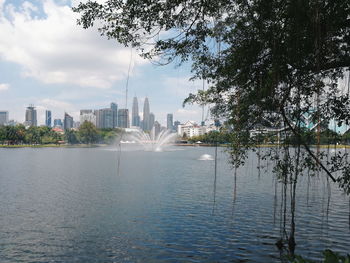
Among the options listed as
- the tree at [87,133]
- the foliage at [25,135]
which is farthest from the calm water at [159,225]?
the tree at [87,133]

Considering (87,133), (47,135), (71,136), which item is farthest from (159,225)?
(71,136)

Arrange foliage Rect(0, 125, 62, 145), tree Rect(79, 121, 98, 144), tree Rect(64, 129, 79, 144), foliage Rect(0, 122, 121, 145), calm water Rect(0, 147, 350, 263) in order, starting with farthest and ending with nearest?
tree Rect(64, 129, 79, 144) → tree Rect(79, 121, 98, 144) → foliage Rect(0, 122, 121, 145) → foliage Rect(0, 125, 62, 145) → calm water Rect(0, 147, 350, 263)

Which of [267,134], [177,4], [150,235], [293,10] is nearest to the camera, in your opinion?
[293,10]

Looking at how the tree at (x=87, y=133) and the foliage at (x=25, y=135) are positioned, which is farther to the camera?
the tree at (x=87, y=133)

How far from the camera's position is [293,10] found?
7.57 m

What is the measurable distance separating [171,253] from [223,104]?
5.77 meters

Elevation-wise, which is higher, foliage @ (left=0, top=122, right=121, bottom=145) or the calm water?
foliage @ (left=0, top=122, right=121, bottom=145)

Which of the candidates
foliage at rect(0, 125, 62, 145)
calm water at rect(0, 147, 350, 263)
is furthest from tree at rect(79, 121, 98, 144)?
calm water at rect(0, 147, 350, 263)

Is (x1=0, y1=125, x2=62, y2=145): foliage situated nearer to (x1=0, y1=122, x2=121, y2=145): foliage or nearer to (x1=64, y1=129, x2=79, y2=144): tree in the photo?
(x1=0, y1=122, x2=121, y2=145): foliage

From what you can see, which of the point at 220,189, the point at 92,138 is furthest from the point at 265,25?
the point at 92,138

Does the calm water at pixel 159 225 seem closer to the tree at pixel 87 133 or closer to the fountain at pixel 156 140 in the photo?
the fountain at pixel 156 140

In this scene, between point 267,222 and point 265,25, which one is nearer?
point 265,25

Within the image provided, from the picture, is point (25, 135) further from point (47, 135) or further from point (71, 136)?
point (71, 136)

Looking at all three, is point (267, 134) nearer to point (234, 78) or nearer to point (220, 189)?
point (234, 78)
